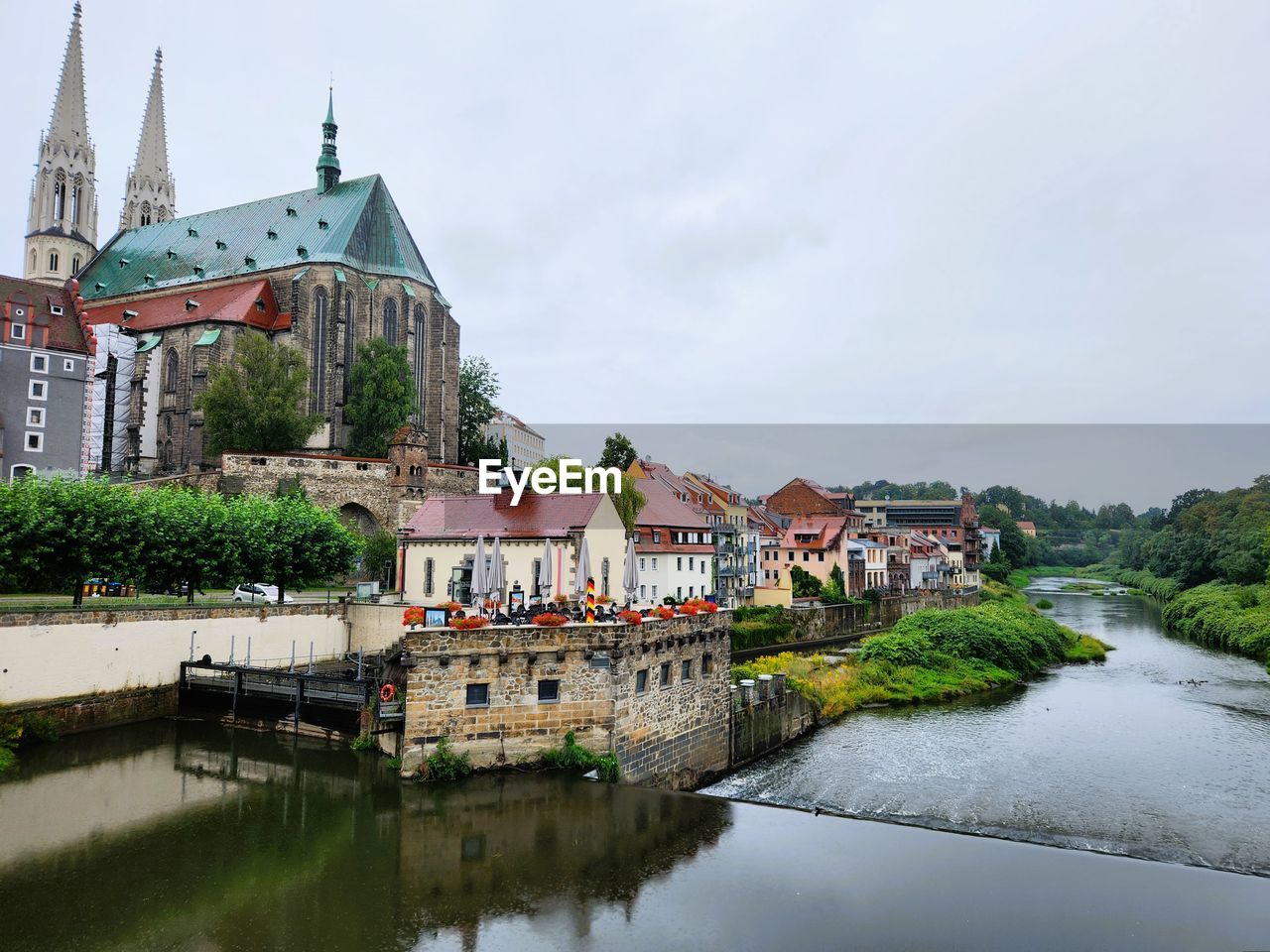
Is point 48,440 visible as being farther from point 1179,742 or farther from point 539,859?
point 1179,742

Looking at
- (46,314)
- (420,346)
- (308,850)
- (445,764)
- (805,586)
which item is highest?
(420,346)

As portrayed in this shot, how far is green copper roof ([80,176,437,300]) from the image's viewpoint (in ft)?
267

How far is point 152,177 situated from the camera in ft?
368

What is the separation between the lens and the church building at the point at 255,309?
74.6 m

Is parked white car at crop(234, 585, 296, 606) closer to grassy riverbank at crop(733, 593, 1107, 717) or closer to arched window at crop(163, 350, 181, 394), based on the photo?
grassy riverbank at crop(733, 593, 1107, 717)

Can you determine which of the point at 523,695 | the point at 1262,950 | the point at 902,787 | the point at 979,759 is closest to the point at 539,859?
the point at 523,695

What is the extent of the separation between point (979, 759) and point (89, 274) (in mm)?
98517

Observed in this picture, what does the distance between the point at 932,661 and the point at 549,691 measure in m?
34.6

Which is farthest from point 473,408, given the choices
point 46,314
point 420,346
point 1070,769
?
point 1070,769

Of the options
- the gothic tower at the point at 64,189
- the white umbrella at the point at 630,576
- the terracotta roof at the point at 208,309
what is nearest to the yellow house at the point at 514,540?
the white umbrella at the point at 630,576

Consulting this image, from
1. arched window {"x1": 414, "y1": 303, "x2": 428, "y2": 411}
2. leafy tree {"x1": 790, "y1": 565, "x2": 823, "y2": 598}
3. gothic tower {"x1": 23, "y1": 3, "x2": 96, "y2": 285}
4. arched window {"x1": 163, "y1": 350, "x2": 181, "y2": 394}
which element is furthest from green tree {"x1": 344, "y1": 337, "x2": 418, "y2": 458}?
gothic tower {"x1": 23, "y1": 3, "x2": 96, "y2": 285}

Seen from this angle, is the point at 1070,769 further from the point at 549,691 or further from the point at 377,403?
the point at 377,403

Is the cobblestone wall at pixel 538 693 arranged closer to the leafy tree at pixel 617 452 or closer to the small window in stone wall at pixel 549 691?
the small window in stone wall at pixel 549 691

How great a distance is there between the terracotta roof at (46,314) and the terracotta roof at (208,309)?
10498 mm
